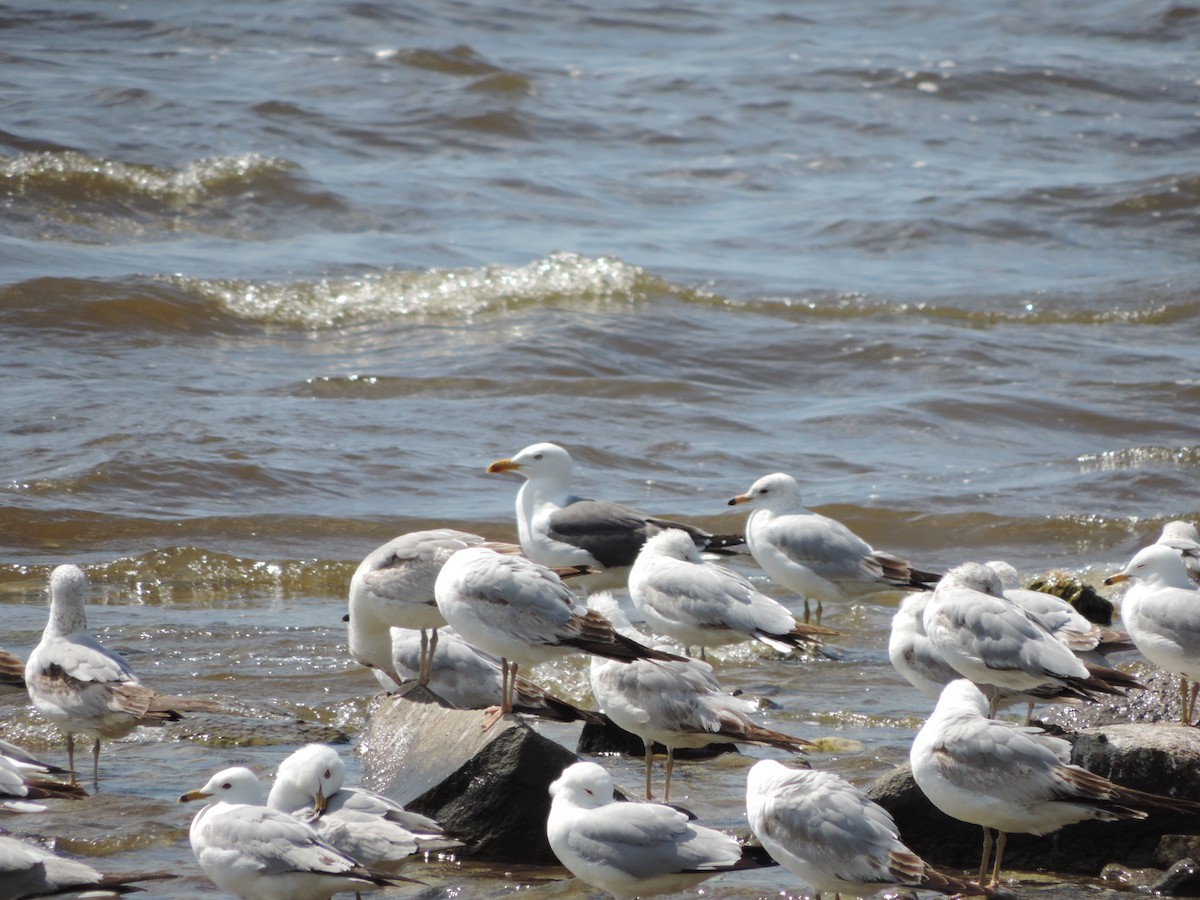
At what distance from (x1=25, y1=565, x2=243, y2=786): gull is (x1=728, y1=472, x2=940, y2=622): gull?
4.00 metres

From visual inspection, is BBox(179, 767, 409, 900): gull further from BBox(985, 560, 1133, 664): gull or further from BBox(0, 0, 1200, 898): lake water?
BBox(985, 560, 1133, 664): gull

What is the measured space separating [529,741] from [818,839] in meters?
1.37

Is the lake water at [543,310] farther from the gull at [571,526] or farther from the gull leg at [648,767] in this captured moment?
the gull at [571,526]

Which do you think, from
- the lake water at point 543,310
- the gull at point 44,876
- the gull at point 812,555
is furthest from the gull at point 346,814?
the gull at point 812,555

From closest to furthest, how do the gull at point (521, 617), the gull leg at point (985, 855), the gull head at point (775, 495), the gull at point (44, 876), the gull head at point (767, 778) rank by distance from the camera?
the gull at point (44, 876) < the gull head at point (767, 778) < the gull leg at point (985, 855) < the gull at point (521, 617) < the gull head at point (775, 495)

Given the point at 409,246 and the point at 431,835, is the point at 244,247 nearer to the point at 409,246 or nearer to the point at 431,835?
the point at 409,246

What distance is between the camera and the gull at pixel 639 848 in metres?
4.72

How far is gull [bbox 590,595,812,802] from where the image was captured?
19.3 ft

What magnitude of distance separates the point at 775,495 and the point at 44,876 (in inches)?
236

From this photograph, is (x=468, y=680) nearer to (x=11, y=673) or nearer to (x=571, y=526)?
(x=11, y=673)

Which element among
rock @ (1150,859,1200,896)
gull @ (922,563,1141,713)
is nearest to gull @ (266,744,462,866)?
gull @ (922,563,1141,713)

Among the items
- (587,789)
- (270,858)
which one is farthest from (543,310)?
(270,858)

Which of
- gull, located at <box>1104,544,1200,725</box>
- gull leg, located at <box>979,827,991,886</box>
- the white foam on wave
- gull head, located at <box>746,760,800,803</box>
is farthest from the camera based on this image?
the white foam on wave

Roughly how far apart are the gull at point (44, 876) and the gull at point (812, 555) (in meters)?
5.50
